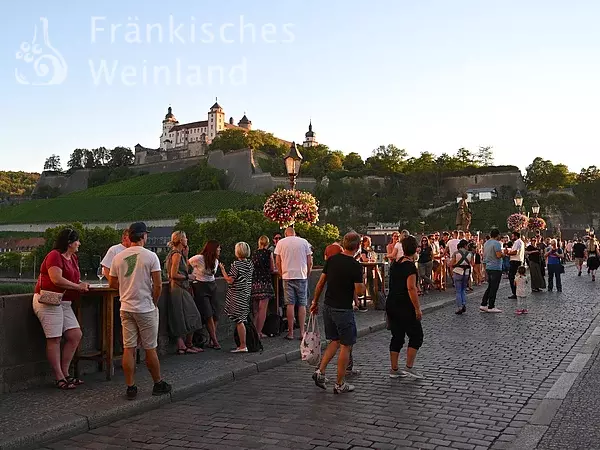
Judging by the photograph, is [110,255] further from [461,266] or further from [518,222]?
[518,222]

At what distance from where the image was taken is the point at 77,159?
513ft

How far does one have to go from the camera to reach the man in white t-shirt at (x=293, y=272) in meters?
11.4

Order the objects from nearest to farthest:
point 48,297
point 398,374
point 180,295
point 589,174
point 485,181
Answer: point 48,297 → point 398,374 → point 180,295 → point 589,174 → point 485,181

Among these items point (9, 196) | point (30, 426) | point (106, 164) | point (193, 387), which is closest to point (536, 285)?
point (193, 387)

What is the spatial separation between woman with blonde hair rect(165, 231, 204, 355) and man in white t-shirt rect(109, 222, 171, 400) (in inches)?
91.1

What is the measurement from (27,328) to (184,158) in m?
134

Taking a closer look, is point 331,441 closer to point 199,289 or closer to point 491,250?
point 199,289

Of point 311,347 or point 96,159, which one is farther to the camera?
point 96,159

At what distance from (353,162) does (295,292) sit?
11540cm

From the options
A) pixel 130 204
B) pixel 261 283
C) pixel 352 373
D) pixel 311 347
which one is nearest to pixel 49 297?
pixel 311 347

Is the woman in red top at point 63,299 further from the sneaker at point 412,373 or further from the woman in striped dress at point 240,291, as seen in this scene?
the sneaker at point 412,373

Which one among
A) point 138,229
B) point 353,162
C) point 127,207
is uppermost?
point 353,162

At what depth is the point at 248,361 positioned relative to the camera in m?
9.43

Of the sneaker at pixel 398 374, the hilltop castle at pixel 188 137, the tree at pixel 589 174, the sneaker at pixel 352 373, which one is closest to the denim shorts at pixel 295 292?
the sneaker at pixel 352 373
